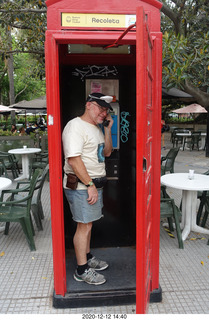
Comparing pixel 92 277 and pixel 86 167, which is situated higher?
pixel 86 167

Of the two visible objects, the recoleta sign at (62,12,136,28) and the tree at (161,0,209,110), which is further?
the tree at (161,0,209,110)

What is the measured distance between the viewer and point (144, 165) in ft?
5.88

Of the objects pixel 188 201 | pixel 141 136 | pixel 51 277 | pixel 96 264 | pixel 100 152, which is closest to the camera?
pixel 141 136

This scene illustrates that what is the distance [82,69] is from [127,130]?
91 cm

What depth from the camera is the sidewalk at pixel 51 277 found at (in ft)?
8.44

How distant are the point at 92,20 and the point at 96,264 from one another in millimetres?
2290

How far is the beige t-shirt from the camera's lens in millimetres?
2383

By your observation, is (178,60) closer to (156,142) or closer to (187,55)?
(187,55)

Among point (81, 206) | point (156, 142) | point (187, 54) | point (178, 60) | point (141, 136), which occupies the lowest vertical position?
point (81, 206)

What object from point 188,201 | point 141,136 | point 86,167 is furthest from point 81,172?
point 188,201

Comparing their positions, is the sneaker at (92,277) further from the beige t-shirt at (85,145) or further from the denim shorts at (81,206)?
the beige t-shirt at (85,145)

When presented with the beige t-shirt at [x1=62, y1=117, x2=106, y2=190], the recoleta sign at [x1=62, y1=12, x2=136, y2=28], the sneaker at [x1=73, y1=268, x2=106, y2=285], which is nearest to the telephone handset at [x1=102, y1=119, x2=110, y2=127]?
the beige t-shirt at [x1=62, y1=117, x2=106, y2=190]

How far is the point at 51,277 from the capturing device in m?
3.11

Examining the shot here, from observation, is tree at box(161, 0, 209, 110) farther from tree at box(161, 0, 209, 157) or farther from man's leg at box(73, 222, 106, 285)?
man's leg at box(73, 222, 106, 285)
